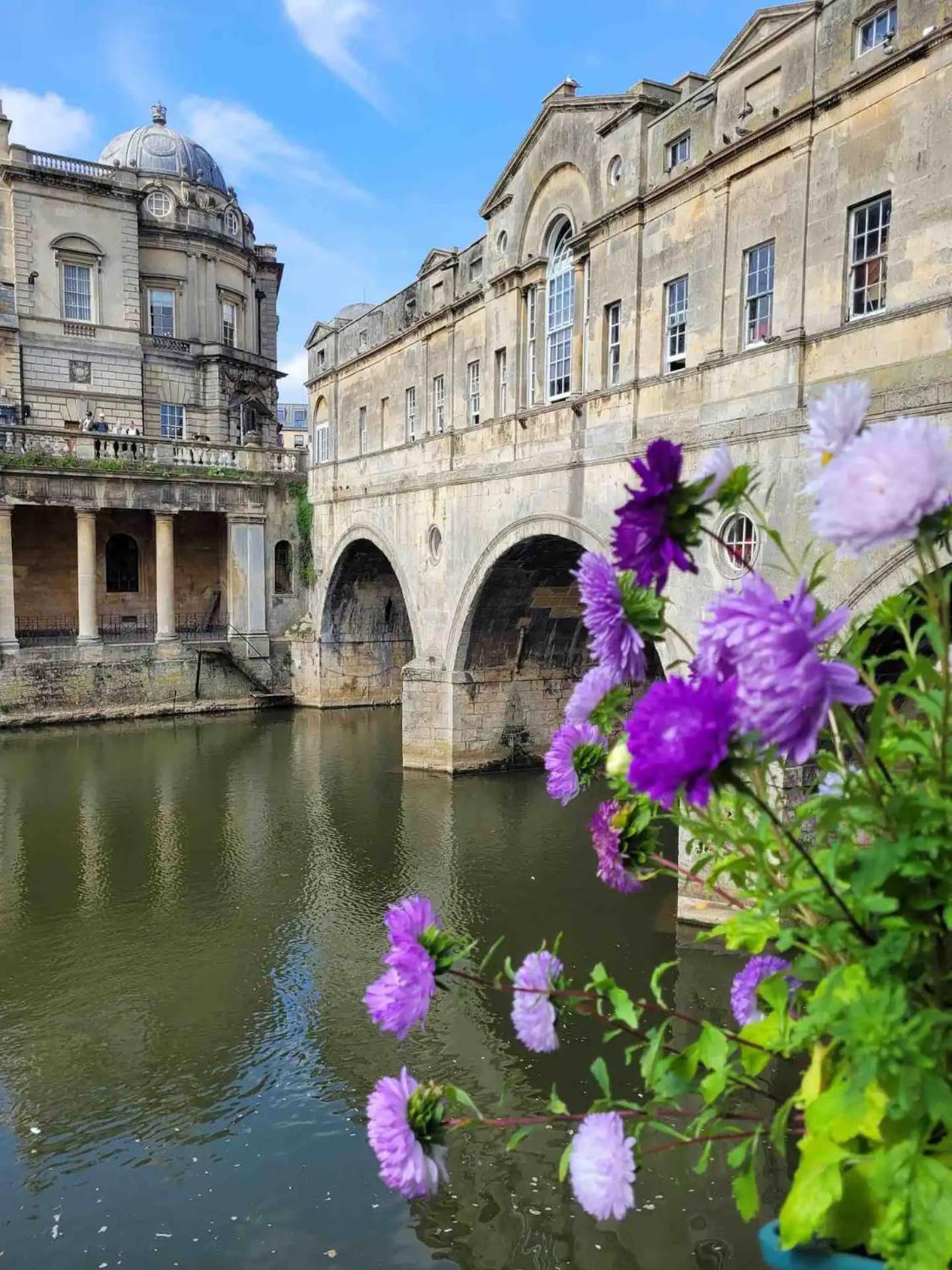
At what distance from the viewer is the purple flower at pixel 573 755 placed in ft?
9.02

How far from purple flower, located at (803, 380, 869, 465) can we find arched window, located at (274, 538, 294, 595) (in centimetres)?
2604

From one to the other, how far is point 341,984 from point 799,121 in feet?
33.5

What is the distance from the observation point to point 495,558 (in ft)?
54.8

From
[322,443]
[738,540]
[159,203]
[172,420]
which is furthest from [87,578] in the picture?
[738,540]

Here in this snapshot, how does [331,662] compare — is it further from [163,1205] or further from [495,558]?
[163,1205]

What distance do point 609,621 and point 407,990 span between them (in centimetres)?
102

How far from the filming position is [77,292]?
1166 inches

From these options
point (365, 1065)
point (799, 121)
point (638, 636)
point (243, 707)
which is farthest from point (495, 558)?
point (638, 636)

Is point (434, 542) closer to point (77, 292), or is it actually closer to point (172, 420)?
point (172, 420)

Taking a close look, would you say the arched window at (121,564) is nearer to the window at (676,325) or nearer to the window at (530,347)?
the window at (530,347)

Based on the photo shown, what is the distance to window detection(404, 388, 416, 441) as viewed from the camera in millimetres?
20203

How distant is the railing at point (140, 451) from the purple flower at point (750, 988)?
24327mm

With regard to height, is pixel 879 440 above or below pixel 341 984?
above

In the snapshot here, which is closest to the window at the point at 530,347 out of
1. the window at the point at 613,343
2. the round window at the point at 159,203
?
the window at the point at 613,343
